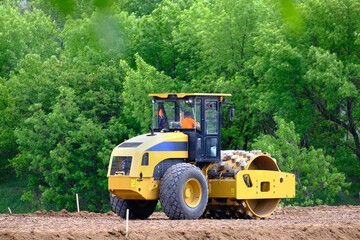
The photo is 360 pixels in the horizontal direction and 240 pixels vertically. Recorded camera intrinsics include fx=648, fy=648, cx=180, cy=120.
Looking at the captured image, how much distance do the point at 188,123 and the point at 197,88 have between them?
21550 mm

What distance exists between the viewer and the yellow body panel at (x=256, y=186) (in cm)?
1493

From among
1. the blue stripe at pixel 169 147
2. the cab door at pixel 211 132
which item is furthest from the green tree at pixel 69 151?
the blue stripe at pixel 169 147

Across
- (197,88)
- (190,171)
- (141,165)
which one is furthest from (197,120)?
(197,88)

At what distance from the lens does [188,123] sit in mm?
15547

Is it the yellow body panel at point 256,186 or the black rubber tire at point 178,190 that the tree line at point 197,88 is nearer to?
the yellow body panel at point 256,186

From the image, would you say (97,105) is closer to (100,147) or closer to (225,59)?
(100,147)

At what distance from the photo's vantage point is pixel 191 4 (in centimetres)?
4544

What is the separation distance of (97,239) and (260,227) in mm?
3297

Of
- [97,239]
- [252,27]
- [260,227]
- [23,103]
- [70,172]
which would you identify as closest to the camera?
[97,239]

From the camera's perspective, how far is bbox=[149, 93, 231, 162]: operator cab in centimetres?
1520

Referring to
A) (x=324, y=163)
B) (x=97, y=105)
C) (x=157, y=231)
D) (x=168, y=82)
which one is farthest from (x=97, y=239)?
(x=97, y=105)

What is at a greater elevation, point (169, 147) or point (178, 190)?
point (169, 147)

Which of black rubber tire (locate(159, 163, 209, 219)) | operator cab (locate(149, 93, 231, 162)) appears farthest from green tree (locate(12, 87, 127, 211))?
black rubber tire (locate(159, 163, 209, 219))

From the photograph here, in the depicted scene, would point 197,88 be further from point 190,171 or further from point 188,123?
point 190,171
